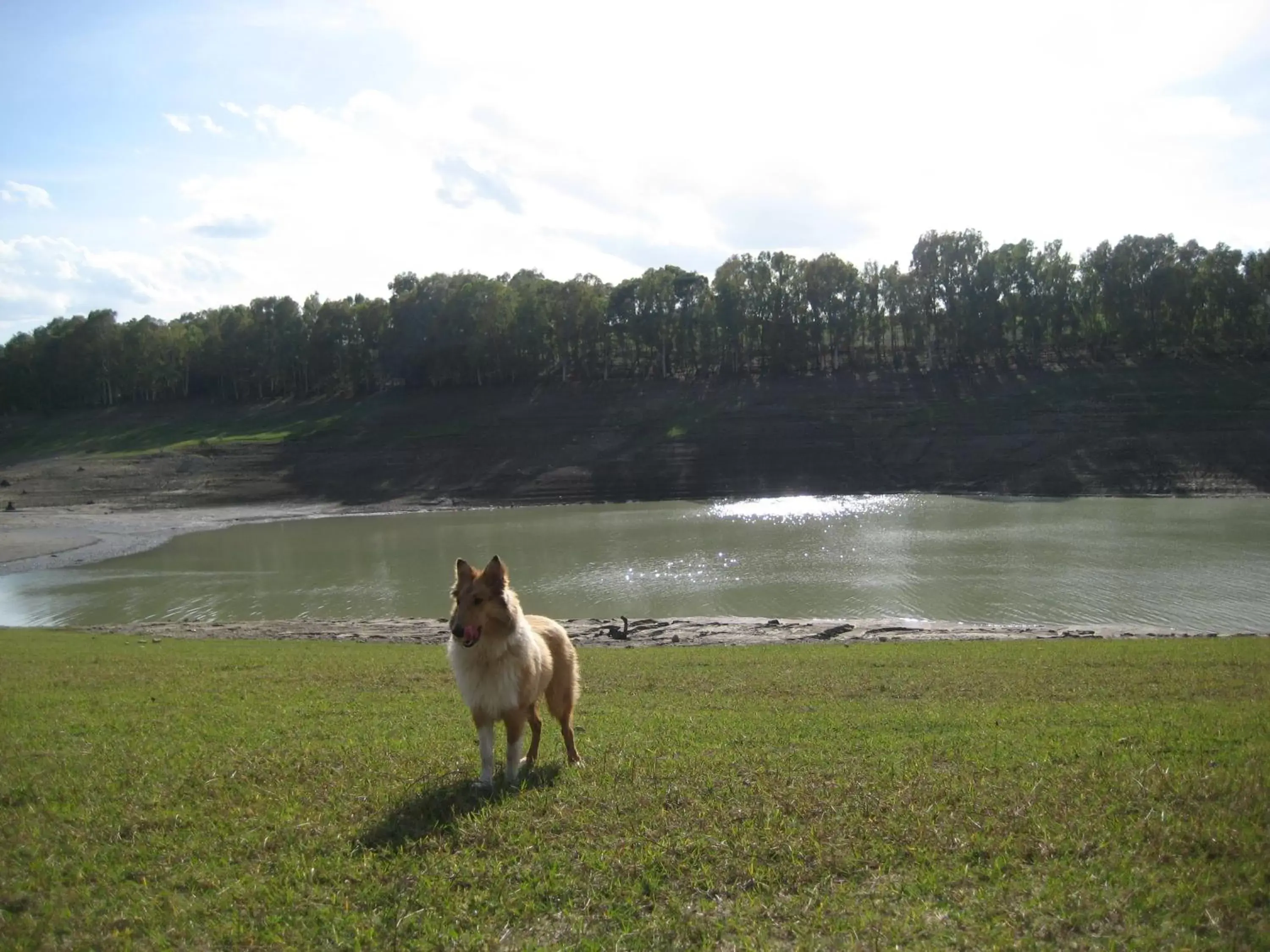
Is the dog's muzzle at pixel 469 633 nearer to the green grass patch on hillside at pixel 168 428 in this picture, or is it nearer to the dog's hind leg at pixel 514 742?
the dog's hind leg at pixel 514 742

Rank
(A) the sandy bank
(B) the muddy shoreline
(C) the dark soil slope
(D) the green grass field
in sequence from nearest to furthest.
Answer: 1. (D) the green grass field
2. (B) the muddy shoreline
3. (A) the sandy bank
4. (C) the dark soil slope

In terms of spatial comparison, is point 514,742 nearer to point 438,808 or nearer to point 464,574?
point 438,808

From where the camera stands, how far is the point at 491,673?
7.12 meters

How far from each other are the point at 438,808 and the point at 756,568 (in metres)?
30.3

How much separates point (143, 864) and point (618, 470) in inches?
2569

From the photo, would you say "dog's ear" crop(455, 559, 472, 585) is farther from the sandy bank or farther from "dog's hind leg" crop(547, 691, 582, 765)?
the sandy bank

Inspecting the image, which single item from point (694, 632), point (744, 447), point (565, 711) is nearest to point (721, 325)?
point (744, 447)

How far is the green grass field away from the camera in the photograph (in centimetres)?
490

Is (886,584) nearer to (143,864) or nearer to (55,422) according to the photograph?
(143,864)

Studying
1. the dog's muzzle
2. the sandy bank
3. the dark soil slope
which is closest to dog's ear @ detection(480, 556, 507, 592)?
the dog's muzzle

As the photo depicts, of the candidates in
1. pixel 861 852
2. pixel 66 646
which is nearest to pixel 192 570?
pixel 66 646

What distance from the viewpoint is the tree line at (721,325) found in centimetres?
8512

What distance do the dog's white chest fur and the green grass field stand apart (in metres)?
0.70

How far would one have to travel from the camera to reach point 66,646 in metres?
20.8
